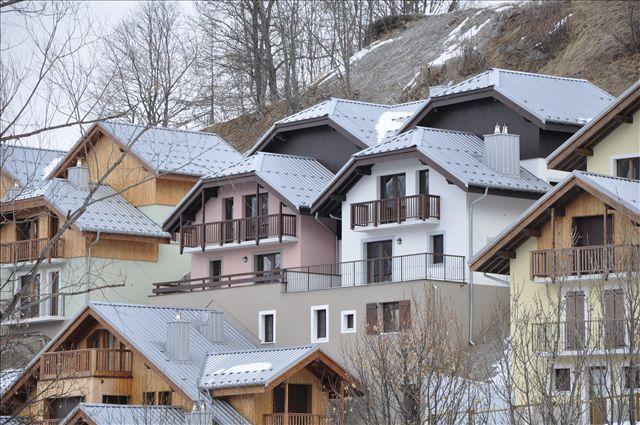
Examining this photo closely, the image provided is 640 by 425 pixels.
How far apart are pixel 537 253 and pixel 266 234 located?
58.9 ft

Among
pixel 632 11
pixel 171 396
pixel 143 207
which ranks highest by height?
pixel 632 11

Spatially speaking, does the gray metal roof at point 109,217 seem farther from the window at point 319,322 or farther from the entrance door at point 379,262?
the entrance door at point 379,262

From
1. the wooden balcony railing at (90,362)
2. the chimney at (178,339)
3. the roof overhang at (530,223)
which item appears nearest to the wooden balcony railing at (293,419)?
the chimney at (178,339)

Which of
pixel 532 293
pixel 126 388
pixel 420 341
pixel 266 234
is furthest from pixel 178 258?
pixel 420 341

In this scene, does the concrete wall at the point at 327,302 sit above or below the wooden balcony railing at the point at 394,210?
below

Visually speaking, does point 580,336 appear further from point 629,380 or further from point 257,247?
point 257,247

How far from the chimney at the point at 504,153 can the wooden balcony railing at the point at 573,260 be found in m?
10.4

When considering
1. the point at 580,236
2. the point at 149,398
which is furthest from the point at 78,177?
the point at 580,236

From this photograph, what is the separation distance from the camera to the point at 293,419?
44.4 m

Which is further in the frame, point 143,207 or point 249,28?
point 249,28

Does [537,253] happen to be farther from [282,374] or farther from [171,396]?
[171,396]

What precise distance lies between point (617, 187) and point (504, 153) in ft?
36.2

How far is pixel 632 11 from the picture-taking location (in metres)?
66.5

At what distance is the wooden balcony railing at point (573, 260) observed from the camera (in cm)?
3699
